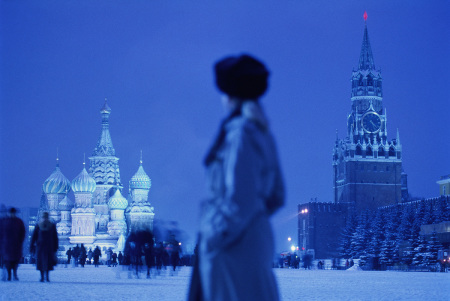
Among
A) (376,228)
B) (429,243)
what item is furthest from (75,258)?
(376,228)

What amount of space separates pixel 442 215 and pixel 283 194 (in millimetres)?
64997

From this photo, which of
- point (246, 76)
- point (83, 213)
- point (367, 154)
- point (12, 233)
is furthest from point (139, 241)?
point (367, 154)

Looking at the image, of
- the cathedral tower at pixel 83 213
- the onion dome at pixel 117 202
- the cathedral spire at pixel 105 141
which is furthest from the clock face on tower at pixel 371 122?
the cathedral tower at pixel 83 213

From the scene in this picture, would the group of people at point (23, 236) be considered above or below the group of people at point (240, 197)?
above

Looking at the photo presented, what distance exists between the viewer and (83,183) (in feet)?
389

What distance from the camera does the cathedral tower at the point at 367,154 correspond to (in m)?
117

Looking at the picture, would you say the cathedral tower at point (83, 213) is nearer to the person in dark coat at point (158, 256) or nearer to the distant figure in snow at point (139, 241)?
the person in dark coat at point (158, 256)

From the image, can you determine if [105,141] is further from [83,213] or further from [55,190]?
[83,213]

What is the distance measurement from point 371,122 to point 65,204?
4146cm

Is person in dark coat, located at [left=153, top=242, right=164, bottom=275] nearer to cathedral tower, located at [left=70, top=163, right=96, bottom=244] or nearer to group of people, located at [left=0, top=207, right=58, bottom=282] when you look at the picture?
group of people, located at [left=0, top=207, right=58, bottom=282]

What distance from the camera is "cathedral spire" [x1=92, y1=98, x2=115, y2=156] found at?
12988 centimetres

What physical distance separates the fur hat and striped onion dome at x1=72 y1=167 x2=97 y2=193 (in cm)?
11498

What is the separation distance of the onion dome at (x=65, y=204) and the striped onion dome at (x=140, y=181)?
9.03 m

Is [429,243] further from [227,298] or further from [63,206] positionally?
[63,206]
